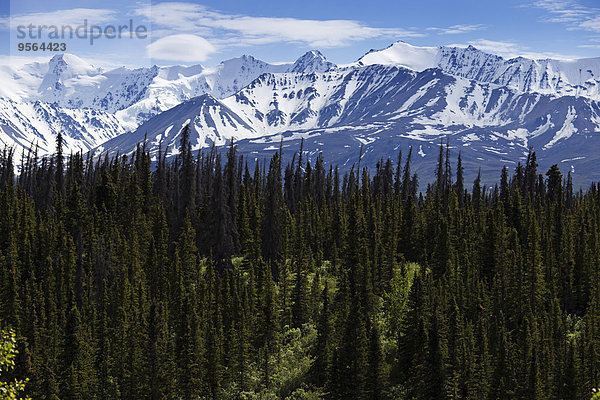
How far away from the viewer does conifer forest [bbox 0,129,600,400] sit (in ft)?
209

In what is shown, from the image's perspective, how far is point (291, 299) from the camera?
286 ft

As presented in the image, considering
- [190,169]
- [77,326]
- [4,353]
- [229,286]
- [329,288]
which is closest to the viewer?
[4,353]

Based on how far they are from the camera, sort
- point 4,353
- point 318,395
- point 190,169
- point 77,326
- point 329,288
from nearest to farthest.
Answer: point 4,353 < point 318,395 < point 77,326 < point 329,288 < point 190,169

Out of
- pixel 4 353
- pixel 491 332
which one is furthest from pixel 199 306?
pixel 4 353

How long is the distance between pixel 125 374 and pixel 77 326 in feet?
29.1

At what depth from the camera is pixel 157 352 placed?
234ft

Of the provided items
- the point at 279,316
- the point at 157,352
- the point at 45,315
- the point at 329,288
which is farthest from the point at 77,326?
the point at 329,288

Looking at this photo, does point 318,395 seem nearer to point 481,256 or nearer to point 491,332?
point 491,332

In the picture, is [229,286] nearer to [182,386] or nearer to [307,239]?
[182,386]

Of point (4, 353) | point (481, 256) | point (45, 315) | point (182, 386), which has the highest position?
point (4, 353)

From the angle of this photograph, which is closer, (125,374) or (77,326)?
(125,374)

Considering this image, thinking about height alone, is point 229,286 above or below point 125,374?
above

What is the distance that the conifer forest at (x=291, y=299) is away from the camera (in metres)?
63.6

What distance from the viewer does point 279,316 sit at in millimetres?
85875
